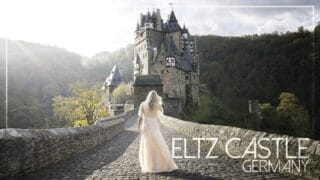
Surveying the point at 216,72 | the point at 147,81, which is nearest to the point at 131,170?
the point at 147,81

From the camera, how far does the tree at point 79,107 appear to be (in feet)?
151

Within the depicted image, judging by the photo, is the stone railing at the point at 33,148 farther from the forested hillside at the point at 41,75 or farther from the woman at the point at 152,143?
the forested hillside at the point at 41,75

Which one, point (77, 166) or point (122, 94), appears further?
point (122, 94)

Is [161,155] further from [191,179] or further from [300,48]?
[300,48]

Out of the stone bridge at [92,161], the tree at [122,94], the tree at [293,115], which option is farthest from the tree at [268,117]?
the stone bridge at [92,161]

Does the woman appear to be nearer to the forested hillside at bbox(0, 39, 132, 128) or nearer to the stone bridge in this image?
the stone bridge

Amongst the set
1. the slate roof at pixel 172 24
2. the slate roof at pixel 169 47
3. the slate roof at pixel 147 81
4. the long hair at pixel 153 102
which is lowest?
the long hair at pixel 153 102

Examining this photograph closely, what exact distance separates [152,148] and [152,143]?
0.09m

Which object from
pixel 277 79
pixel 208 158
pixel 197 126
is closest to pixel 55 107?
pixel 277 79

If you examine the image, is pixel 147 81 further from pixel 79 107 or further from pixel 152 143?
pixel 152 143

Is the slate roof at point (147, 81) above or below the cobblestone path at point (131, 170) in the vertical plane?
above

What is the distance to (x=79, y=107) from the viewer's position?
156 ft

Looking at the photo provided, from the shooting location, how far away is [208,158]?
7391mm

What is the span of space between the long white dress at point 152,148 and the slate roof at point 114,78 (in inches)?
2207
